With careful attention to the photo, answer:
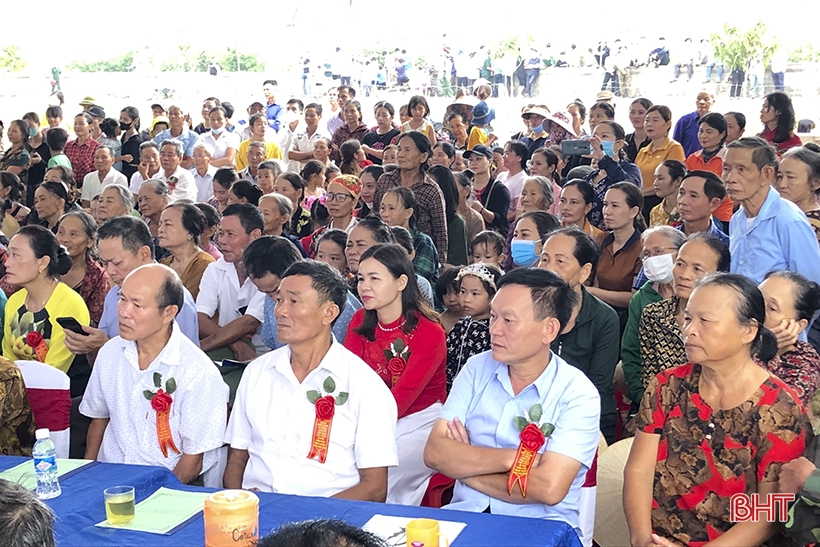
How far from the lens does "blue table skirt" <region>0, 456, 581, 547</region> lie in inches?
81.5

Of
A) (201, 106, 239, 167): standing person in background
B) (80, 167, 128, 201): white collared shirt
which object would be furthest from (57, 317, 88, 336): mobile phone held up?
(201, 106, 239, 167): standing person in background

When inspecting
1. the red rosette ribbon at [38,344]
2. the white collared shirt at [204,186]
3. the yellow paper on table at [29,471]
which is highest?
the yellow paper on table at [29,471]

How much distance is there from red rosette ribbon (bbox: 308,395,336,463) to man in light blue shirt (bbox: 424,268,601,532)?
1.04 ft

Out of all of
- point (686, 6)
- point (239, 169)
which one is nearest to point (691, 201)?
point (239, 169)

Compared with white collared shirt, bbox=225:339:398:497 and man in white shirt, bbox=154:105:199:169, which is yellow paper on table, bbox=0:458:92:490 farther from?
man in white shirt, bbox=154:105:199:169

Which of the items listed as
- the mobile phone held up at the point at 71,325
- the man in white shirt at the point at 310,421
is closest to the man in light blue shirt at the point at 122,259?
the mobile phone held up at the point at 71,325

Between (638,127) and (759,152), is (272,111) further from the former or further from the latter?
(759,152)

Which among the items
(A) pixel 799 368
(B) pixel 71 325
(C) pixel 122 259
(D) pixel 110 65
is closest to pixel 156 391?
(B) pixel 71 325

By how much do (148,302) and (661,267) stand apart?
2.17 meters

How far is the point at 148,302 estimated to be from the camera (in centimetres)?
297

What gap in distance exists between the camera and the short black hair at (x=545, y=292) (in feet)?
8.83

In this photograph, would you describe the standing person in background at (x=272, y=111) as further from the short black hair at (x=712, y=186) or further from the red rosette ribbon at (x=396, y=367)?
the red rosette ribbon at (x=396, y=367)

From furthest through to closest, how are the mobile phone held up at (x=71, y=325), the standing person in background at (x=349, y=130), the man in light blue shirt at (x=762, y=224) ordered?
the standing person in background at (x=349, y=130), the man in light blue shirt at (x=762, y=224), the mobile phone held up at (x=71, y=325)

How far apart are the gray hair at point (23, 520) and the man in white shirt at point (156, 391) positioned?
1479 millimetres
